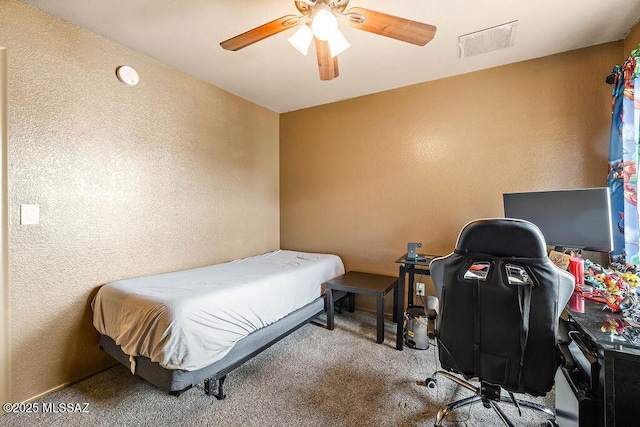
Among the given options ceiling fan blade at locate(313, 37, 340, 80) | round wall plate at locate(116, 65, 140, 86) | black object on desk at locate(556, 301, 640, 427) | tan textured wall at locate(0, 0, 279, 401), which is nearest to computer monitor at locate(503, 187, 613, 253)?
black object on desk at locate(556, 301, 640, 427)

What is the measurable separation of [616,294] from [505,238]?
2.34ft

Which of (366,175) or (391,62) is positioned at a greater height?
(391,62)

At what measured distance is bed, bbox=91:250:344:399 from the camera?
62.9 inches

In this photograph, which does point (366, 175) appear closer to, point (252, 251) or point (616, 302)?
point (252, 251)

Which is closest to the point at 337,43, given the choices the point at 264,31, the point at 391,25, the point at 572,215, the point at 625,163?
the point at 391,25

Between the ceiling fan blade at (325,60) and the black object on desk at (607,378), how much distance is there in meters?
2.03

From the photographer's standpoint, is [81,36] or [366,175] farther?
[366,175]

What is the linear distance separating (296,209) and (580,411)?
324cm

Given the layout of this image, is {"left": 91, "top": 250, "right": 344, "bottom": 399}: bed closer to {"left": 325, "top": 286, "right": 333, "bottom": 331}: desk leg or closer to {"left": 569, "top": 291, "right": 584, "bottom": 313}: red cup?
{"left": 325, "top": 286, "right": 333, "bottom": 331}: desk leg

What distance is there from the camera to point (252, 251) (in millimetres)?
3586

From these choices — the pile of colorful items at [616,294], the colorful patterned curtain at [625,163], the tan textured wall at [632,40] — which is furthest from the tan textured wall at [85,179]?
the tan textured wall at [632,40]

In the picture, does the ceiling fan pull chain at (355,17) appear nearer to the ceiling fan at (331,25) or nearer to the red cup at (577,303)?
the ceiling fan at (331,25)

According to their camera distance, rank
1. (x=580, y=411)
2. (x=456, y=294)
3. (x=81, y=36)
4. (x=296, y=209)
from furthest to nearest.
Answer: (x=296, y=209) → (x=81, y=36) → (x=456, y=294) → (x=580, y=411)

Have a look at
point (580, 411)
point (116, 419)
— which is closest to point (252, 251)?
point (116, 419)
